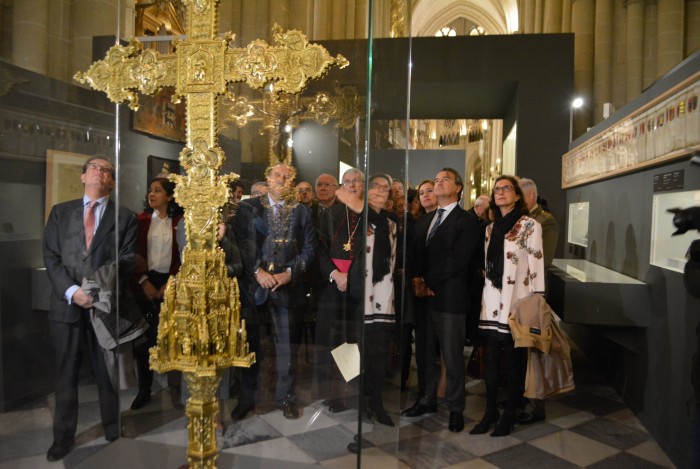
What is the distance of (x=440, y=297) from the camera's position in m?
3.25

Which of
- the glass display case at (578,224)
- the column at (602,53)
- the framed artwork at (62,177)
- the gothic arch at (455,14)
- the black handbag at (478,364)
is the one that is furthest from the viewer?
the gothic arch at (455,14)

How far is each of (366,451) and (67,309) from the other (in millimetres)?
1417

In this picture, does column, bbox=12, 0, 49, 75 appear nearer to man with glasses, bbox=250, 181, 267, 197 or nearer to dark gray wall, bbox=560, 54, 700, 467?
man with glasses, bbox=250, 181, 267, 197

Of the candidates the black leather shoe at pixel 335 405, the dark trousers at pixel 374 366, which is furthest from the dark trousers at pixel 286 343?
the dark trousers at pixel 374 366

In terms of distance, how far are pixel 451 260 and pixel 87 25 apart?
2286 millimetres

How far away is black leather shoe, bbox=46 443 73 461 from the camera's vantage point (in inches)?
89.0

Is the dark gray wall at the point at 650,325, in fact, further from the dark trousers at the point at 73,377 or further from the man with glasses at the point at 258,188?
the dark trousers at the point at 73,377

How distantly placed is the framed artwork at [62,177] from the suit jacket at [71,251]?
0.04 m

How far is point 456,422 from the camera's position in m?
3.25

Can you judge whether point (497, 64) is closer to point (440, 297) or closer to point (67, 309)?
point (440, 297)

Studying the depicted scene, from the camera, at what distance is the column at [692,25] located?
820cm

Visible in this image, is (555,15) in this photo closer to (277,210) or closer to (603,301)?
(603,301)

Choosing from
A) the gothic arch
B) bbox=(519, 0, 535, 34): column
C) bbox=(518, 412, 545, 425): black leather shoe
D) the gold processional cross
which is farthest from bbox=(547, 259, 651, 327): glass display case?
the gothic arch

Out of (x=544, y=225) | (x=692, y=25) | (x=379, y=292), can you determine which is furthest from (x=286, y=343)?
(x=692, y=25)
